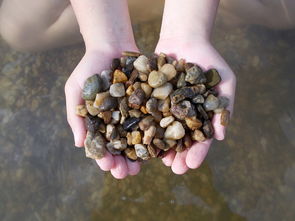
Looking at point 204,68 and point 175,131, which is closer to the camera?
point 175,131

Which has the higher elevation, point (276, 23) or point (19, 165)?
point (276, 23)

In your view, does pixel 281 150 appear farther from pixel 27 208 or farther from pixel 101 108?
pixel 27 208

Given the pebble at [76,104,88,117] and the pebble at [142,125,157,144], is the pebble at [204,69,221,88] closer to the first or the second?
the pebble at [142,125,157,144]

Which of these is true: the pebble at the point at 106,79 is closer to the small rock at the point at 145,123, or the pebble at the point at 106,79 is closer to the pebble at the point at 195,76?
the small rock at the point at 145,123

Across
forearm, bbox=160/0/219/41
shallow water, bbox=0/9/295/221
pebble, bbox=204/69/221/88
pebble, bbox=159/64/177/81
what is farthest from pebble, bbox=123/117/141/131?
shallow water, bbox=0/9/295/221

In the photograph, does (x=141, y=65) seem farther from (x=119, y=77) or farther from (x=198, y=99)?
(x=198, y=99)

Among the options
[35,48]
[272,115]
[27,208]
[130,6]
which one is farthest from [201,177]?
[35,48]

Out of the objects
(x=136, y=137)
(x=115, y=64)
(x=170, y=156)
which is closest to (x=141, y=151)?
(x=136, y=137)

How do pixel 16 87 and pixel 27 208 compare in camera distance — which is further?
pixel 16 87
